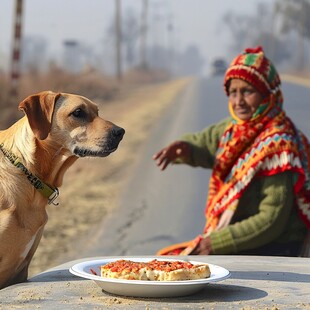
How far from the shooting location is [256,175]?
208 inches

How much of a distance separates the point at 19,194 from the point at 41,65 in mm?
28491

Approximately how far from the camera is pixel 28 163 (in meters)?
3.82

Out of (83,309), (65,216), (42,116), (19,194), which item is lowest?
(65,216)

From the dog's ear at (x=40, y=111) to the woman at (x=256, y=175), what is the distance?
59.9 inches

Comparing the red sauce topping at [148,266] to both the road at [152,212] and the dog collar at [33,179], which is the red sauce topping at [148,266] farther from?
the road at [152,212]

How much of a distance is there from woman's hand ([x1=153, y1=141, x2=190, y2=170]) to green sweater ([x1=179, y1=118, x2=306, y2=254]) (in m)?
0.52

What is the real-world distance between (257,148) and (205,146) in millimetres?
555

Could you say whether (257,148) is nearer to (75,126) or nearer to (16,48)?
(75,126)

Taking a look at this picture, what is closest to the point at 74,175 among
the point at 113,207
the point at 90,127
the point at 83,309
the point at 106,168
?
the point at 106,168

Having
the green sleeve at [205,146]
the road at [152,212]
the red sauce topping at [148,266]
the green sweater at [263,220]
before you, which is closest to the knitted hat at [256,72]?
the green sleeve at [205,146]

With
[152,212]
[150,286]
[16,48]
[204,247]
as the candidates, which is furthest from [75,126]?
[16,48]

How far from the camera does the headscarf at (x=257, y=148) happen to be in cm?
523

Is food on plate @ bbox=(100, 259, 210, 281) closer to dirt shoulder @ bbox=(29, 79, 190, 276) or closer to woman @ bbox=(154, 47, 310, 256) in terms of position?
woman @ bbox=(154, 47, 310, 256)

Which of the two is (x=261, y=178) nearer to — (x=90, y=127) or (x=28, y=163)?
(x=90, y=127)
